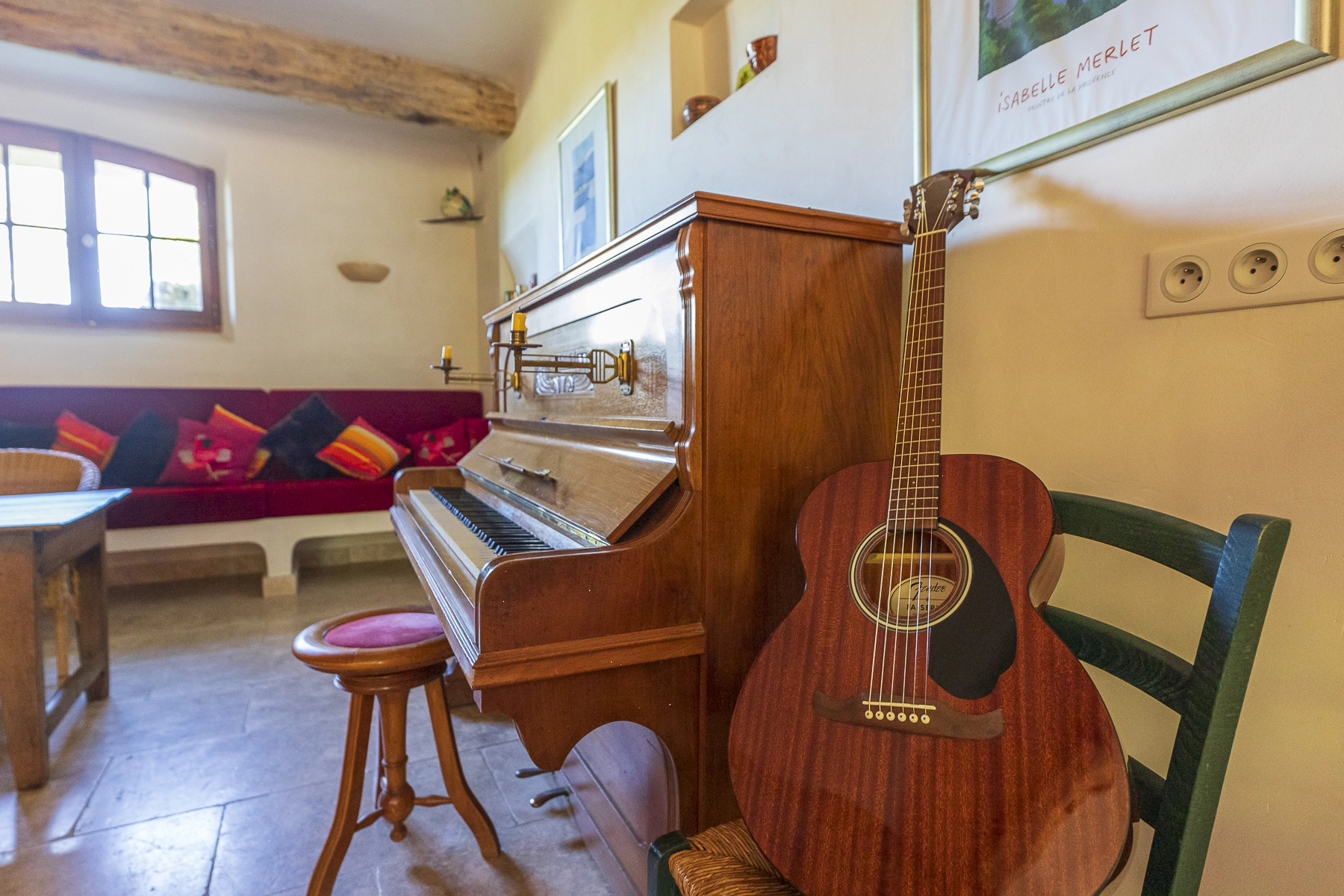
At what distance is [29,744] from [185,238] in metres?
3.39

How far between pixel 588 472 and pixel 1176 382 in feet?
3.24

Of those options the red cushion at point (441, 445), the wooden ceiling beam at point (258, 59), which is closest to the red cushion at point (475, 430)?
the red cushion at point (441, 445)

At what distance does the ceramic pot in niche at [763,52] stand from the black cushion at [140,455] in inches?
139

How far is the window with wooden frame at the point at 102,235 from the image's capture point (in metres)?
3.72

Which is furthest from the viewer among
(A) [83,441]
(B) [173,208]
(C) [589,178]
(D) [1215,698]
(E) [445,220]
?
(E) [445,220]

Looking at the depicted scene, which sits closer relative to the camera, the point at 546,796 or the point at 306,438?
the point at 546,796

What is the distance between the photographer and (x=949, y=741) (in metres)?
0.72

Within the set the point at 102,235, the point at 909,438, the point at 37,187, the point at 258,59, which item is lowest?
the point at 909,438

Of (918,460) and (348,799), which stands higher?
(918,460)

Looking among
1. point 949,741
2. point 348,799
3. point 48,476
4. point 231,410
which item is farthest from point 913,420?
point 231,410

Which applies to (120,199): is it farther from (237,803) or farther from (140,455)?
(237,803)

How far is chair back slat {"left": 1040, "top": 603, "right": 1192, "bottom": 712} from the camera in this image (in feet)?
2.41

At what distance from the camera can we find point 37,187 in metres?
3.76

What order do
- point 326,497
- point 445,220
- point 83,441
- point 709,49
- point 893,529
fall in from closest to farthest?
point 893,529, point 709,49, point 83,441, point 326,497, point 445,220
